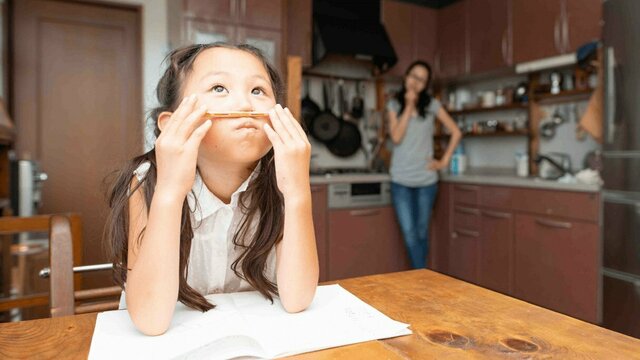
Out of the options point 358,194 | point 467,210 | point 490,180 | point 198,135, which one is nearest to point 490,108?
point 490,180

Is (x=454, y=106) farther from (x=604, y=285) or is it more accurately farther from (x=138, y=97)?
(x=138, y=97)

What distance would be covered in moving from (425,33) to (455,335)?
12.2 feet

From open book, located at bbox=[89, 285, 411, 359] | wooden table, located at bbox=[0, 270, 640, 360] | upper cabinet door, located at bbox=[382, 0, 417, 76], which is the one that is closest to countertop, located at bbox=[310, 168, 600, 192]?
upper cabinet door, located at bbox=[382, 0, 417, 76]

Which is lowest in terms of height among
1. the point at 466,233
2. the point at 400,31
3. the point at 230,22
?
the point at 466,233

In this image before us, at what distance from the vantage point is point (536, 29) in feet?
10.2

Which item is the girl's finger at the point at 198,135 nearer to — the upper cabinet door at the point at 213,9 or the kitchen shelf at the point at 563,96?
the upper cabinet door at the point at 213,9

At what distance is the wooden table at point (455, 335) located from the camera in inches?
21.7

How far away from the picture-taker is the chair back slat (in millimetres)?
773

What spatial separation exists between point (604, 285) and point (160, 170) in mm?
2585

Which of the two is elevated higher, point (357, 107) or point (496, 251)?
point (357, 107)

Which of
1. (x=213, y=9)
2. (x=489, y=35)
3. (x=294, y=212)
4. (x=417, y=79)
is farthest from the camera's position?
(x=489, y=35)

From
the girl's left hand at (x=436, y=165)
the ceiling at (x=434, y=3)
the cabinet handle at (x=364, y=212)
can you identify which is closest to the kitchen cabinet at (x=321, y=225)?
the cabinet handle at (x=364, y=212)

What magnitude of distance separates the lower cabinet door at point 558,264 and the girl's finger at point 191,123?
250 centimetres

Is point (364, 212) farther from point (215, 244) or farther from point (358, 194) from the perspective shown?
point (215, 244)
